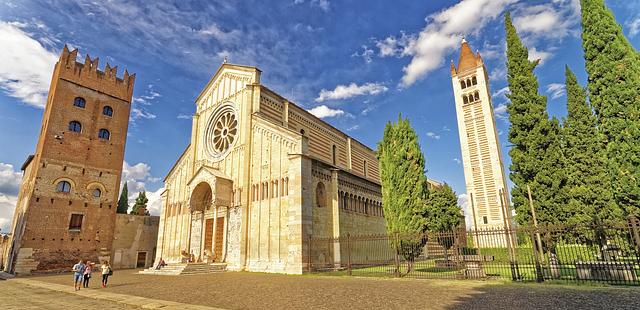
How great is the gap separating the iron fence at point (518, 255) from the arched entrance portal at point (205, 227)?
7802mm

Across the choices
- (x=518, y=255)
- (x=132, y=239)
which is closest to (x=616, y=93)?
(x=518, y=255)

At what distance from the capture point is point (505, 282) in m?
12.0

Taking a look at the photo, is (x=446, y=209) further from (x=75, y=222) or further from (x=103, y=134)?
(x=103, y=134)

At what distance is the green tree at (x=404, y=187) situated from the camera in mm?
17062

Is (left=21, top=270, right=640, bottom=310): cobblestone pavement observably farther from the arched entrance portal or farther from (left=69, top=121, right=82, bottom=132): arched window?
(left=69, top=121, right=82, bottom=132): arched window

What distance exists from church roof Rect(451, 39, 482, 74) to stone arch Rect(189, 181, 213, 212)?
3424cm

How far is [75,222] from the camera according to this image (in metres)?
28.0

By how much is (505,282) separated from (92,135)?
3492cm

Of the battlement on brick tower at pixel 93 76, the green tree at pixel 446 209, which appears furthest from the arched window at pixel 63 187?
the green tree at pixel 446 209

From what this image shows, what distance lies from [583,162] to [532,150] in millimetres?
7201

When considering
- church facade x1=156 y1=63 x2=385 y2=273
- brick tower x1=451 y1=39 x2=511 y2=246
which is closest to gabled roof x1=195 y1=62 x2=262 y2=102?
church facade x1=156 y1=63 x2=385 y2=273

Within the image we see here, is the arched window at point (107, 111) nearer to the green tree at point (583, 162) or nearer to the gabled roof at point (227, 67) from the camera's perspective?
the gabled roof at point (227, 67)

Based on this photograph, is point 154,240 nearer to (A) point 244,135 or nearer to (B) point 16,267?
(B) point 16,267

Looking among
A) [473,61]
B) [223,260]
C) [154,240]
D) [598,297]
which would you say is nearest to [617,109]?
[598,297]
